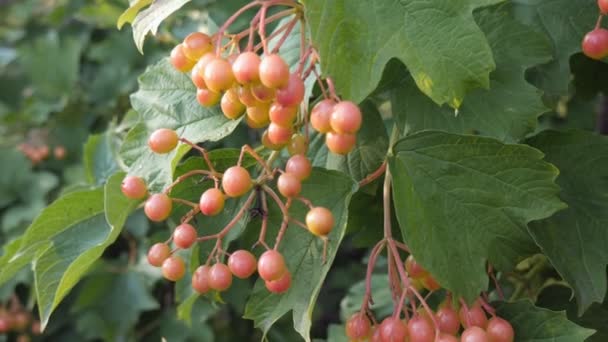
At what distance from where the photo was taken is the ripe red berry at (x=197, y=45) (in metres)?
0.96

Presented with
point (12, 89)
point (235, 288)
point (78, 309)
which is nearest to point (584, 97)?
point (235, 288)

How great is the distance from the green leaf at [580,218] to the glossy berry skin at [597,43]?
0.12 metres

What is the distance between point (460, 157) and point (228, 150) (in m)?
0.33

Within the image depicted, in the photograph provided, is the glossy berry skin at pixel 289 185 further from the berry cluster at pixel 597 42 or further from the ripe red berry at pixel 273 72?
the berry cluster at pixel 597 42

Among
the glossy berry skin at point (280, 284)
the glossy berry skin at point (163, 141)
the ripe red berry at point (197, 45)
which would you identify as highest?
the ripe red berry at point (197, 45)

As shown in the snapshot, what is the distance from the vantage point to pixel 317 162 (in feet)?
3.85

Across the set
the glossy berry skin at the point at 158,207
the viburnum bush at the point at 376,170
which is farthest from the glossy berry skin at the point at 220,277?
the glossy berry skin at the point at 158,207

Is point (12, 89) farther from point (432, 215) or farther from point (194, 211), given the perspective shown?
point (432, 215)

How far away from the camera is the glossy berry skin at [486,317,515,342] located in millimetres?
956

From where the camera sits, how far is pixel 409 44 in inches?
34.8

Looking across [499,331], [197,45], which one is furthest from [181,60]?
[499,331]

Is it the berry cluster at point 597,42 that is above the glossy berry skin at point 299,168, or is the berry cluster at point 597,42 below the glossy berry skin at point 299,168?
above

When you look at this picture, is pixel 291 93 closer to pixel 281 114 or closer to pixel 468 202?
pixel 281 114

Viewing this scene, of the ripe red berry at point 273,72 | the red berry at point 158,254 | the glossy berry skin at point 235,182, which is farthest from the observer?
the red berry at point 158,254
